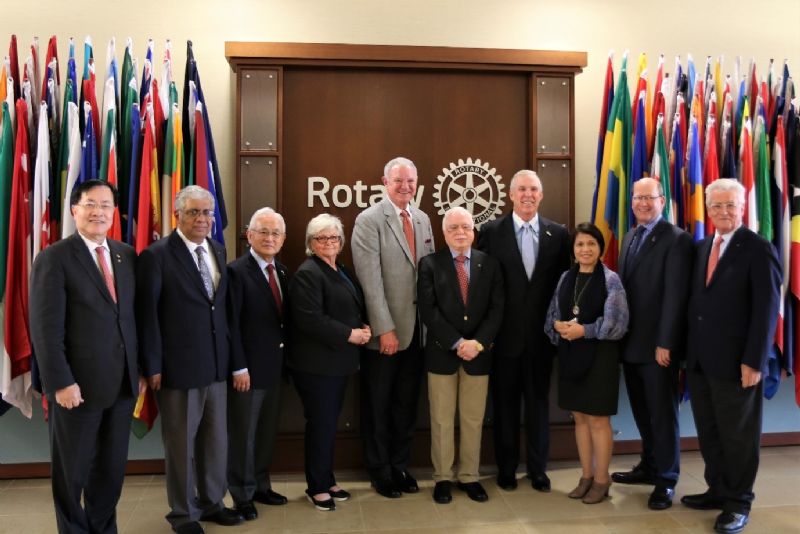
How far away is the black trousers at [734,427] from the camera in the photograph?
10.1ft

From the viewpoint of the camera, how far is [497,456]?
145 inches

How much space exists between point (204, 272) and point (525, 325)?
5.35 ft

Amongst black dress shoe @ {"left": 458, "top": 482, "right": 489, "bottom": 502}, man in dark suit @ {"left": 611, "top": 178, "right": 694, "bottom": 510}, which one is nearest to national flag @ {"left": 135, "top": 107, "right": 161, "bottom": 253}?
black dress shoe @ {"left": 458, "top": 482, "right": 489, "bottom": 502}

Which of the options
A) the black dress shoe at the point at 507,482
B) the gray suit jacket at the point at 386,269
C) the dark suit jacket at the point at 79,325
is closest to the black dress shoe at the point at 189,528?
the dark suit jacket at the point at 79,325

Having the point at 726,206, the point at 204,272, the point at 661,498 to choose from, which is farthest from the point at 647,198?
the point at 204,272

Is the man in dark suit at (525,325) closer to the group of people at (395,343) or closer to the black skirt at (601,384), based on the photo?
the group of people at (395,343)

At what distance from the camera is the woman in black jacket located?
10.6 feet

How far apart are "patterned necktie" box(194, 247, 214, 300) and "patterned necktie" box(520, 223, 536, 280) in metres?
1.60

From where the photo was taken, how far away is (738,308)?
3049 mm

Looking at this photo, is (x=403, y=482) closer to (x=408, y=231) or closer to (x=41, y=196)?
(x=408, y=231)

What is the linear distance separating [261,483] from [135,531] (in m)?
0.61

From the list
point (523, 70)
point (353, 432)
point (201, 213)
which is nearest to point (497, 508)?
point (353, 432)

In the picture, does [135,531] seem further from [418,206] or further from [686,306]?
[686,306]

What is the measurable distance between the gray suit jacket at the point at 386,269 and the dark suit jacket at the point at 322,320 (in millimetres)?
146
